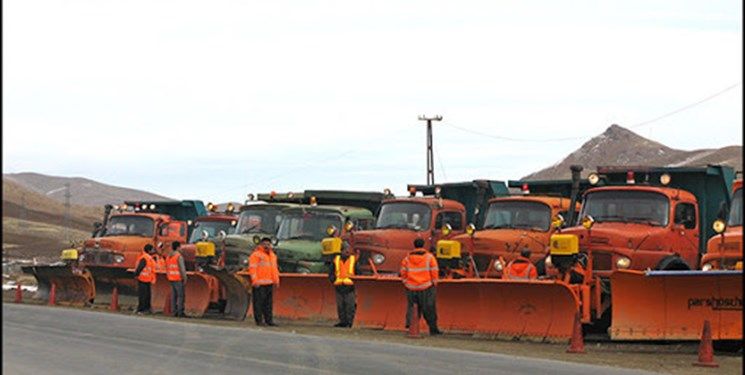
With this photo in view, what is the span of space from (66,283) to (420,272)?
15321 mm

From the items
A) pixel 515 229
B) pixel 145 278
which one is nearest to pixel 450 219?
pixel 515 229

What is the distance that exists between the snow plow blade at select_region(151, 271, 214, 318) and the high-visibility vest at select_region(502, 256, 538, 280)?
9.48 metres

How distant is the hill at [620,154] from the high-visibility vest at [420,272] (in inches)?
4753

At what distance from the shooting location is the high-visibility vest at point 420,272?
76.0ft

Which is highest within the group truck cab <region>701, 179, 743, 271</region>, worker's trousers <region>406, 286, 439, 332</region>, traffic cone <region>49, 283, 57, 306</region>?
truck cab <region>701, 179, 743, 271</region>

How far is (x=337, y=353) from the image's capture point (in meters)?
17.9

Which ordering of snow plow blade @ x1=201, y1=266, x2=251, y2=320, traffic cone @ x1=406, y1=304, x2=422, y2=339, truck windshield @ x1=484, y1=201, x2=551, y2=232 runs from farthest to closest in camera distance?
snow plow blade @ x1=201, y1=266, x2=251, y2=320, truck windshield @ x1=484, y1=201, x2=551, y2=232, traffic cone @ x1=406, y1=304, x2=422, y2=339

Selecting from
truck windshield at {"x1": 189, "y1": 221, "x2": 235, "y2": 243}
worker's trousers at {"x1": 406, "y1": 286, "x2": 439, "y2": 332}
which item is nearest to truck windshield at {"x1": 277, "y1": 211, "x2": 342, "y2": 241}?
truck windshield at {"x1": 189, "y1": 221, "x2": 235, "y2": 243}

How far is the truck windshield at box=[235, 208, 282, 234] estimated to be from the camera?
3091 cm

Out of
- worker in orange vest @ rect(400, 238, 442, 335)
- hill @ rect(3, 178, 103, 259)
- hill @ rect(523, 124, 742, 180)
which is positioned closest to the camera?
worker in orange vest @ rect(400, 238, 442, 335)

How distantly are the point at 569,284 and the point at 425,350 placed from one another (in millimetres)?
3166

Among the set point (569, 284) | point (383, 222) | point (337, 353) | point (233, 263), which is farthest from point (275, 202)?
point (337, 353)

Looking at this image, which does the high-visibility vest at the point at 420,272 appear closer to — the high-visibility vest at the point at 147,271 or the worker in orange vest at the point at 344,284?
the worker in orange vest at the point at 344,284

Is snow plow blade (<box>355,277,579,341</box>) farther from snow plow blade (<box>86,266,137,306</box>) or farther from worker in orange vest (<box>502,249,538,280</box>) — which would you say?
snow plow blade (<box>86,266,137,306</box>)
